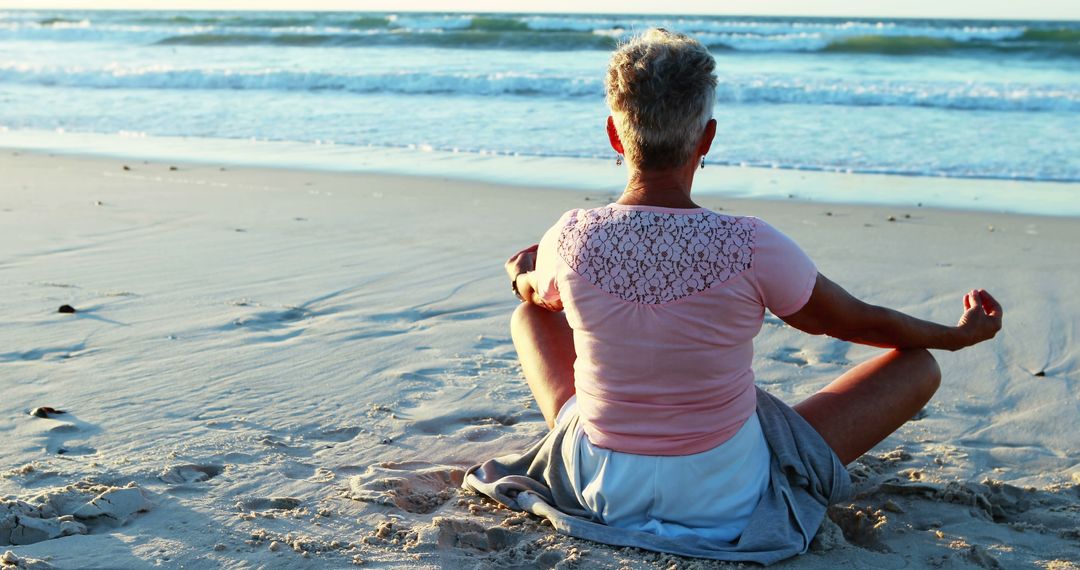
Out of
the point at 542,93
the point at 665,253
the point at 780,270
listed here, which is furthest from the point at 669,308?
the point at 542,93

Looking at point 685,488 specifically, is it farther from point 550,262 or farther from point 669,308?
point 550,262

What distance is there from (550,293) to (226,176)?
21.7ft

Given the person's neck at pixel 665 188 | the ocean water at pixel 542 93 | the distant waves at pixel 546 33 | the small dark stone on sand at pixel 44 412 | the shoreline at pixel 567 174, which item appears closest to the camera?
the person's neck at pixel 665 188

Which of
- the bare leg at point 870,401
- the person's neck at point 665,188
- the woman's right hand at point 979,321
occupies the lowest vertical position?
the bare leg at point 870,401

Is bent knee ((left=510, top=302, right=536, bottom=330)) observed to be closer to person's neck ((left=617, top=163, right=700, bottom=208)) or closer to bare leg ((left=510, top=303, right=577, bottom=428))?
bare leg ((left=510, top=303, right=577, bottom=428))

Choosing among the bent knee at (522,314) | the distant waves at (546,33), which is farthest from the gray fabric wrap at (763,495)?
the distant waves at (546,33)

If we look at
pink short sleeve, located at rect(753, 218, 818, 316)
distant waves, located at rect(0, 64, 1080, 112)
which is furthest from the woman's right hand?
distant waves, located at rect(0, 64, 1080, 112)

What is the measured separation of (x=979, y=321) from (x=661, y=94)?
1.10 meters

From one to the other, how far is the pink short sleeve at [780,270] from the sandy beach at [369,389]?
2.13 feet

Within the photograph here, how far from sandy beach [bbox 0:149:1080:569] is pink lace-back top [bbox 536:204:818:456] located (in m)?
0.35

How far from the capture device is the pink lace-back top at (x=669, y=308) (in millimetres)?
2389

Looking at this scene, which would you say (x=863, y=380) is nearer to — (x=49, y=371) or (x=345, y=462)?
(x=345, y=462)

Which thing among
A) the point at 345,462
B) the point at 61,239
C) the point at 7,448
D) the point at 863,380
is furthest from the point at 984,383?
the point at 61,239

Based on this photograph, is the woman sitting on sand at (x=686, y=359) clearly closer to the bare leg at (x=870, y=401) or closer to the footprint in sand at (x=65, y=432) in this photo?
the bare leg at (x=870, y=401)
